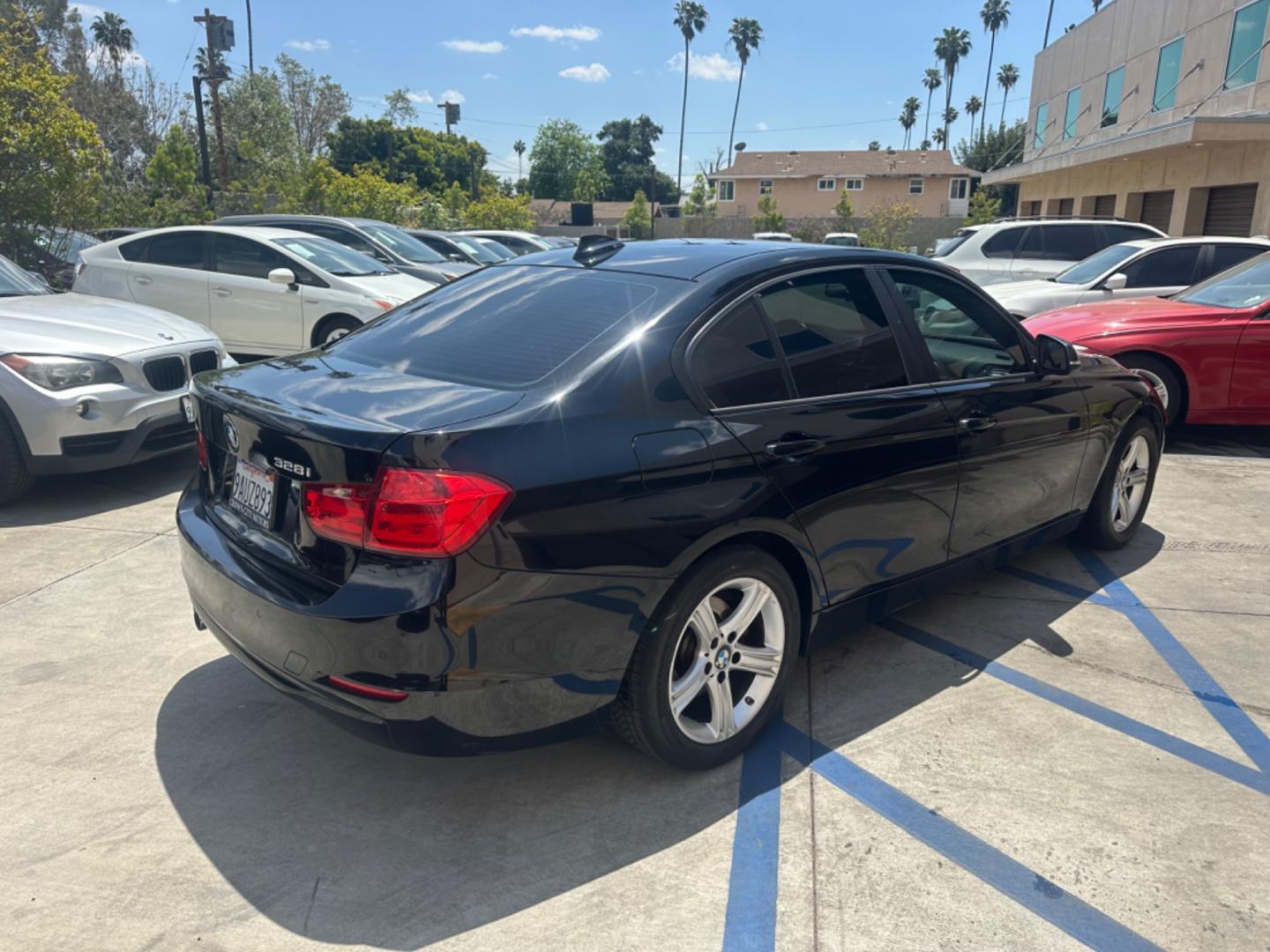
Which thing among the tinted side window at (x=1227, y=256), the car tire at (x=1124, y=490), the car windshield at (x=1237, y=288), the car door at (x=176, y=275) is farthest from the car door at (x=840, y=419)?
the tinted side window at (x=1227, y=256)

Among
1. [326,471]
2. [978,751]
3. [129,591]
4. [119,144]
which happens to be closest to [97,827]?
[326,471]

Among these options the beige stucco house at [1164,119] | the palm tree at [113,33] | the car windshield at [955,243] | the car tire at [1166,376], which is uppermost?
the palm tree at [113,33]

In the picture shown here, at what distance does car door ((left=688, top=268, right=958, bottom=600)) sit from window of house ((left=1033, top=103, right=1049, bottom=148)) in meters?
37.4

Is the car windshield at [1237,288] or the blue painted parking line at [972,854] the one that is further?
the car windshield at [1237,288]

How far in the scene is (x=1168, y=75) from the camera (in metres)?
24.5

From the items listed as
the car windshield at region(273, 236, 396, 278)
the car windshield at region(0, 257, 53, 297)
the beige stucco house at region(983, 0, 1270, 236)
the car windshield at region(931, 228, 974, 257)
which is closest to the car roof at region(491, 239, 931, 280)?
Result: the car windshield at region(0, 257, 53, 297)

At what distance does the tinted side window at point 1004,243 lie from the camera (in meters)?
13.1

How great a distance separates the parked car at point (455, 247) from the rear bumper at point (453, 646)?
13162 millimetres

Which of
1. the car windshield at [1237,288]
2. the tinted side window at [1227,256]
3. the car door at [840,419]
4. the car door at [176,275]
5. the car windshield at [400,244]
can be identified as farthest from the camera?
the car windshield at [400,244]

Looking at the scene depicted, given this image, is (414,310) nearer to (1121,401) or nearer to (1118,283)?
(1121,401)

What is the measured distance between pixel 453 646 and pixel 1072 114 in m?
36.5

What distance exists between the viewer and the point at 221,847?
2.69 meters

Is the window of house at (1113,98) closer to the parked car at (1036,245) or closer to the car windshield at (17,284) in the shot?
the parked car at (1036,245)

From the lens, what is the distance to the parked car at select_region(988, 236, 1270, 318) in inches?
391
